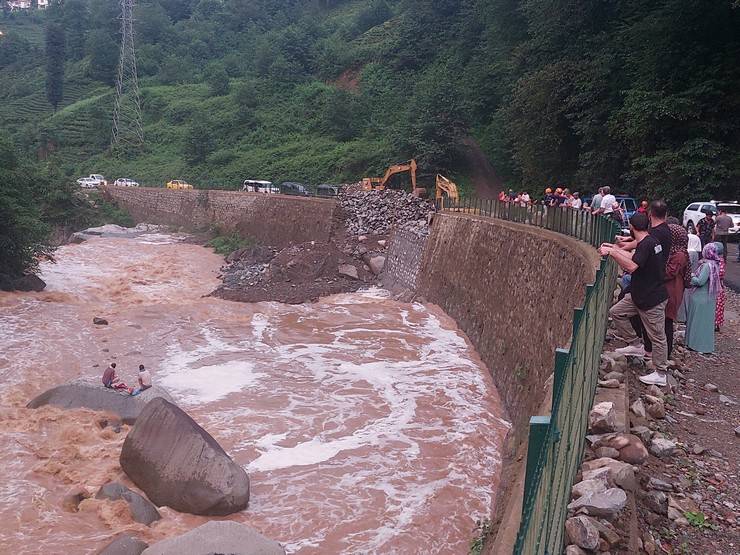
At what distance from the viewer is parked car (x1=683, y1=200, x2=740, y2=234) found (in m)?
19.2

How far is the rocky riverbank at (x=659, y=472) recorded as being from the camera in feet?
13.2

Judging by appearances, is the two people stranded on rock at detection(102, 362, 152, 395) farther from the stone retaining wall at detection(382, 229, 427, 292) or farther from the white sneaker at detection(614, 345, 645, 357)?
the stone retaining wall at detection(382, 229, 427, 292)

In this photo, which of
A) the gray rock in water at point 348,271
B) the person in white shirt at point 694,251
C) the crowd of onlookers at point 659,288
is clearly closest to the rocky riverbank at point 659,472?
the crowd of onlookers at point 659,288

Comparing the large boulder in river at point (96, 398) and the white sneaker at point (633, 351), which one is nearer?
the white sneaker at point (633, 351)

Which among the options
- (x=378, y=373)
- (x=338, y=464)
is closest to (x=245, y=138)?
(x=378, y=373)

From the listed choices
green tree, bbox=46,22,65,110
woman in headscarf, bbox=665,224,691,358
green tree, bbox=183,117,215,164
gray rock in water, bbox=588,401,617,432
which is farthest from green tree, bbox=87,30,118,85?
gray rock in water, bbox=588,401,617,432

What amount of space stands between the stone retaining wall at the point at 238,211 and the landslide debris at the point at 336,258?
4.09 ft

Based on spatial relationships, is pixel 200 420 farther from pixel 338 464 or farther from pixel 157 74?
pixel 157 74

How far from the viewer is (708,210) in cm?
1905

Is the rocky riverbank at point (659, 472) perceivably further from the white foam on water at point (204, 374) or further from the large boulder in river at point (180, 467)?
the white foam on water at point (204, 374)

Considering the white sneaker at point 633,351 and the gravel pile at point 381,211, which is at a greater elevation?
the gravel pile at point 381,211

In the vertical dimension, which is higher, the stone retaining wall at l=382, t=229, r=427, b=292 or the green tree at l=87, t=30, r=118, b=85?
the green tree at l=87, t=30, r=118, b=85

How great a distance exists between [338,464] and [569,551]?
666 centimetres

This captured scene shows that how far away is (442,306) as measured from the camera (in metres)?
20.5
